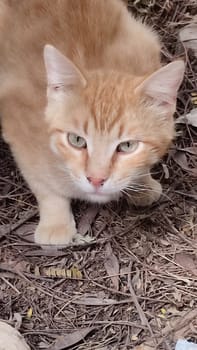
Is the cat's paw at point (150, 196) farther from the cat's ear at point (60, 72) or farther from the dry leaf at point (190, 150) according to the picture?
the cat's ear at point (60, 72)

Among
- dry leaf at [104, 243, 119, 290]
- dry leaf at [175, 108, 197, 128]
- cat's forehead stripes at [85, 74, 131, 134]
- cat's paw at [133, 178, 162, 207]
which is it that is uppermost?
cat's forehead stripes at [85, 74, 131, 134]

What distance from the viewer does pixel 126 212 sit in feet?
8.97

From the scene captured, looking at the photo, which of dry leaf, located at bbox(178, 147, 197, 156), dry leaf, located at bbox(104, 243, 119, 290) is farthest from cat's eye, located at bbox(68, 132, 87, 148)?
dry leaf, located at bbox(178, 147, 197, 156)

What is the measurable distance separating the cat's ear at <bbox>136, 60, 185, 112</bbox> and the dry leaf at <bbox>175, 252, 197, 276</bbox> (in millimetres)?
594

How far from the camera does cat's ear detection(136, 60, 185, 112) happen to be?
2107 mm

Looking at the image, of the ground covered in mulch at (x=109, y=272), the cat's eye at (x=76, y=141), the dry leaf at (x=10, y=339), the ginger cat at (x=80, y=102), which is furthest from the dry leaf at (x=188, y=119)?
the dry leaf at (x=10, y=339)

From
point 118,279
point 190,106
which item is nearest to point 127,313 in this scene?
point 118,279

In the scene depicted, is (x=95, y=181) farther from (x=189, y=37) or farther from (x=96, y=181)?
(x=189, y=37)

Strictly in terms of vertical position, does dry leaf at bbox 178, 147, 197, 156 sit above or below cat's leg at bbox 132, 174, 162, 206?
above

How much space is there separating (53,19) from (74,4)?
0.10 metres

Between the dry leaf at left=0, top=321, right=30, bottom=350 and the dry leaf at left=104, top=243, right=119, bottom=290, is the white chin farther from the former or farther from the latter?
the dry leaf at left=0, top=321, right=30, bottom=350

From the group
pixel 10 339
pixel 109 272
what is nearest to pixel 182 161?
pixel 109 272

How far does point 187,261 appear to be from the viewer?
2.56 metres

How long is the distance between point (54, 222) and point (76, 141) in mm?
439
